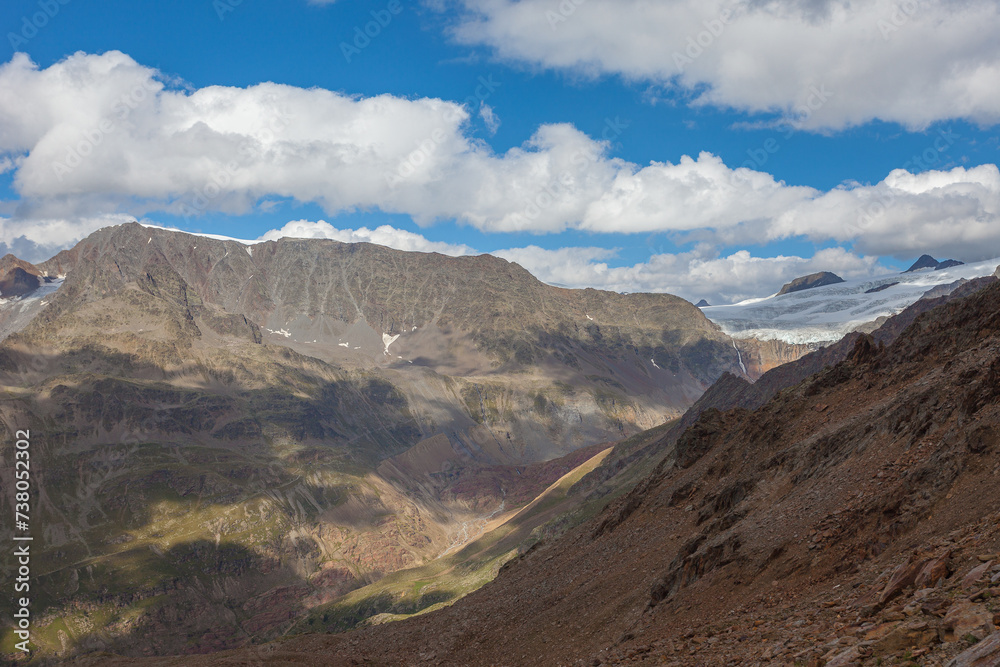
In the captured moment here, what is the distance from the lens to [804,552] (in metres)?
29.2

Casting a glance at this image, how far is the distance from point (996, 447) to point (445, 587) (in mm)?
136673

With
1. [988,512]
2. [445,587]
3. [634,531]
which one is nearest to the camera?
[988,512]

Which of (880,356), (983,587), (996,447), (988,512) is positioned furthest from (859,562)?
(880,356)

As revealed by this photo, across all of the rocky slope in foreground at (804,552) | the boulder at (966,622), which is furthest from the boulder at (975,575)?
the boulder at (966,622)

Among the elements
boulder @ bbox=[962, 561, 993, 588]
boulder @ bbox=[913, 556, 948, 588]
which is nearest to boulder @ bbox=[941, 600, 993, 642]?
boulder @ bbox=[962, 561, 993, 588]

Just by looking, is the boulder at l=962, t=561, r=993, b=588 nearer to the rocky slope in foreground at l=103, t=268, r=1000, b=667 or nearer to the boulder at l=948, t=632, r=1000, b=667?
the rocky slope in foreground at l=103, t=268, r=1000, b=667

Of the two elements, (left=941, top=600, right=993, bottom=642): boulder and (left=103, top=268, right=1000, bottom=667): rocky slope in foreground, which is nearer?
(left=941, top=600, right=993, bottom=642): boulder

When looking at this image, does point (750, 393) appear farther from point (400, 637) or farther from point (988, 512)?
point (988, 512)

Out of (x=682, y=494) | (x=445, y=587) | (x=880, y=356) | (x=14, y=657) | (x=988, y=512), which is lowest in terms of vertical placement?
(x=445, y=587)

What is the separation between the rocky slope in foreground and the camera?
18688 millimetres

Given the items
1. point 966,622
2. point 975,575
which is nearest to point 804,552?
point 975,575

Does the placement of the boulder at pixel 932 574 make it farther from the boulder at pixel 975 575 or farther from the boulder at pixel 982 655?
the boulder at pixel 982 655

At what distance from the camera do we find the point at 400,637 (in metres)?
52.5

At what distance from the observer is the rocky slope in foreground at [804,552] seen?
1869 centimetres
